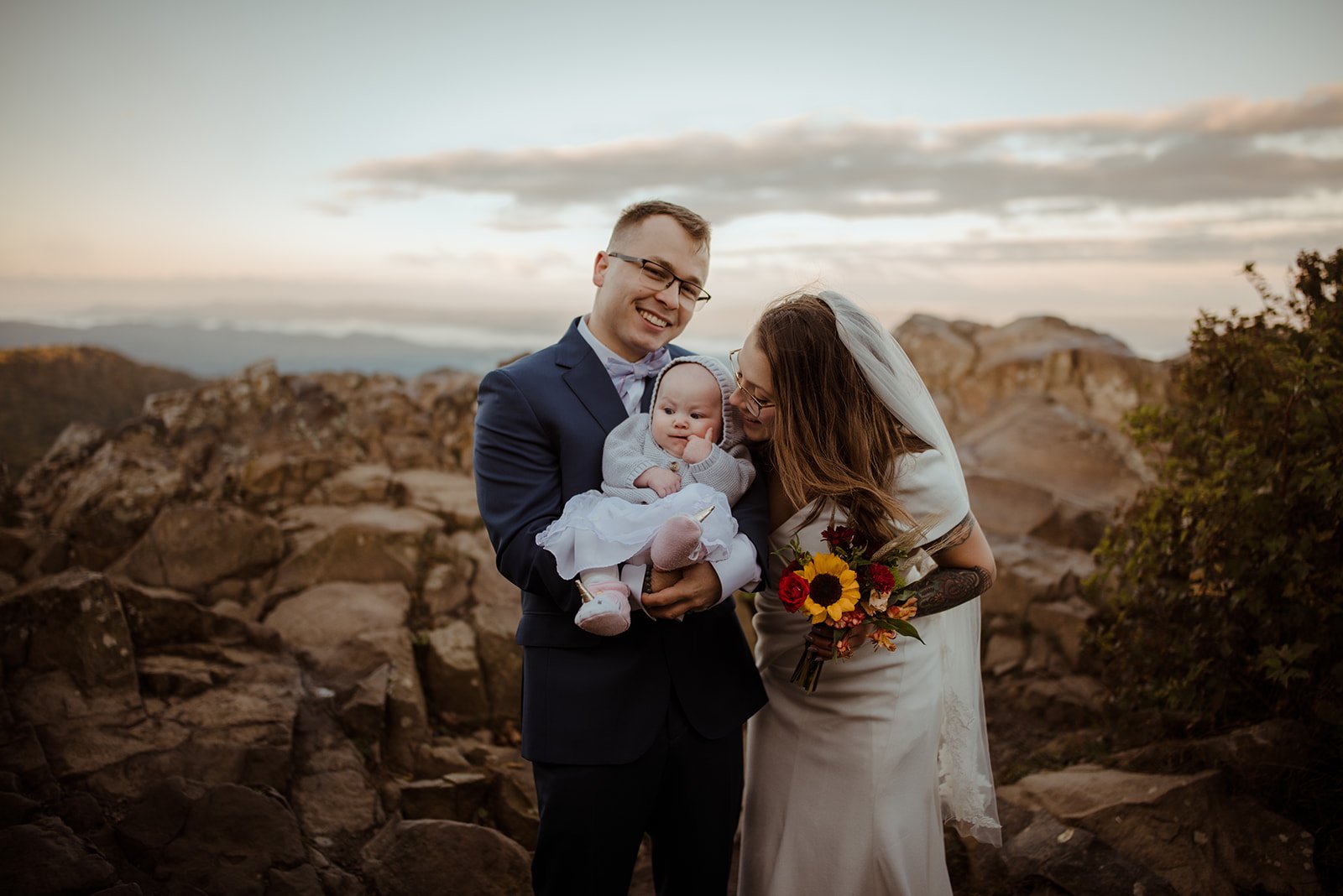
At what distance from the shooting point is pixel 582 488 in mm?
2973

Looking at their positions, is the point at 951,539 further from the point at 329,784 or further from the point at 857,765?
the point at 329,784

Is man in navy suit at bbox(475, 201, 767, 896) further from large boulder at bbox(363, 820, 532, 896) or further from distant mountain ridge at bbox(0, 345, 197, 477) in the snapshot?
distant mountain ridge at bbox(0, 345, 197, 477)

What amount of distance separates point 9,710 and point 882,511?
A: 401 centimetres

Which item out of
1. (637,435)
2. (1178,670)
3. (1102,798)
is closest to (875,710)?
(637,435)

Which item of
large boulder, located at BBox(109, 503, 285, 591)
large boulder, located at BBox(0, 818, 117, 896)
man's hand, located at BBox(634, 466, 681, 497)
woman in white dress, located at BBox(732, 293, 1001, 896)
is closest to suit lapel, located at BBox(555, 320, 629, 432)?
man's hand, located at BBox(634, 466, 681, 497)

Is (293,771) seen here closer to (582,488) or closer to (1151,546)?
(582,488)

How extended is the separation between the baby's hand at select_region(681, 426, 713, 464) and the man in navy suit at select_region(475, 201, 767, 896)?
238 millimetres

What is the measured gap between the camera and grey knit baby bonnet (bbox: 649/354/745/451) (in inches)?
117

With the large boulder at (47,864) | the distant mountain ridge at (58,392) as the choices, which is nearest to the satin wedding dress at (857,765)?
the large boulder at (47,864)

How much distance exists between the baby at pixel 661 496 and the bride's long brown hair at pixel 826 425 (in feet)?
0.60

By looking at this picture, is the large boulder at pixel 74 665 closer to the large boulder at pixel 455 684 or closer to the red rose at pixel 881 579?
the large boulder at pixel 455 684

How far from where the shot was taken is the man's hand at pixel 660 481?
2.74 meters

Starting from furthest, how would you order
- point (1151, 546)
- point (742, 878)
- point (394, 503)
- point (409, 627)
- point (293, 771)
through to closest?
1. point (394, 503)
2. point (409, 627)
3. point (1151, 546)
4. point (293, 771)
5. point (742, 878)

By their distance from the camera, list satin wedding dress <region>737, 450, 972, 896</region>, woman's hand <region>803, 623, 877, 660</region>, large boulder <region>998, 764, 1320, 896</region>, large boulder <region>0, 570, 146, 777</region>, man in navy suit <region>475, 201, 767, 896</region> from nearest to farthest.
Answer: woman's hand <region>803, 623, 877, 660</region>, man in navy suit <region>475, 201, 767, 896</region>, satin wedding dress <region>737, 450, 972, 896</region>, large boulder <region>998, 764, 1320, 896</region>, large boulder <region>0, 570, 146, 777</region>
